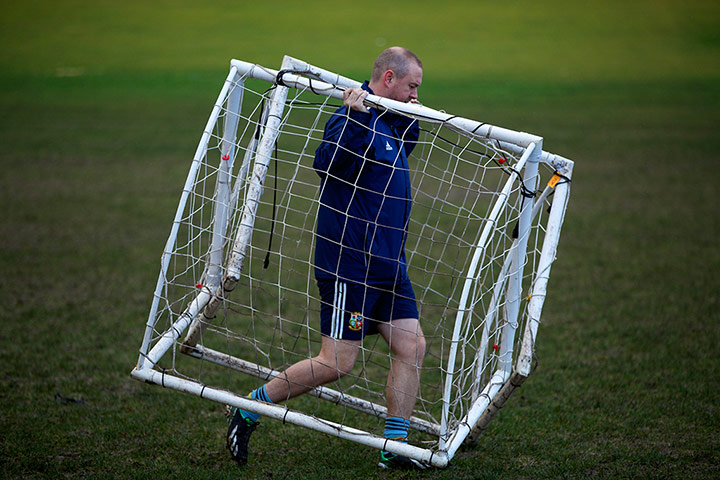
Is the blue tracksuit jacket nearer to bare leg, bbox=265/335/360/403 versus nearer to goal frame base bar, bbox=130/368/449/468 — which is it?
bare leg, bbox=265/335/360/403

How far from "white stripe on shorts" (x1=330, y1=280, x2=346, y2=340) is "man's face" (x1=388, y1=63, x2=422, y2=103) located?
946mm

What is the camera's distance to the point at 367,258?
3469 millimetres

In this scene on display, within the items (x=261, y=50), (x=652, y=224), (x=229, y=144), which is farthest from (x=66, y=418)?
(x=261, y=50)

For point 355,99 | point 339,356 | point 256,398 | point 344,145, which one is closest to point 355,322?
point 339,356

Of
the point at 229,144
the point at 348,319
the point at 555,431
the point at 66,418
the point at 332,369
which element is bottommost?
the point at 66,418

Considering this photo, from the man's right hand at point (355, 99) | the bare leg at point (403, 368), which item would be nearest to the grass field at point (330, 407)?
the bare leg at point (403, 368)

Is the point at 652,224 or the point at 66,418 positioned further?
the point at 652,224

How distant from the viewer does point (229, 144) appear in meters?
3.87

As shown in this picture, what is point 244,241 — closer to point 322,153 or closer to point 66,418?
point 322,153

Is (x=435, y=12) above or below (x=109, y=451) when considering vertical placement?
above

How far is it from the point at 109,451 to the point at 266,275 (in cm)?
347

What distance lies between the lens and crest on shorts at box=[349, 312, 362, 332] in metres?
3.45

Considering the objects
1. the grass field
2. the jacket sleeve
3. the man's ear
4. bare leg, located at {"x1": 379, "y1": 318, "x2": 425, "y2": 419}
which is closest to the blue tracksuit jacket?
the jacket sleeve

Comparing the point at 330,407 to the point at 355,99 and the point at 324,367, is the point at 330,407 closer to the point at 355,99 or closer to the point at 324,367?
the point at 324,367
